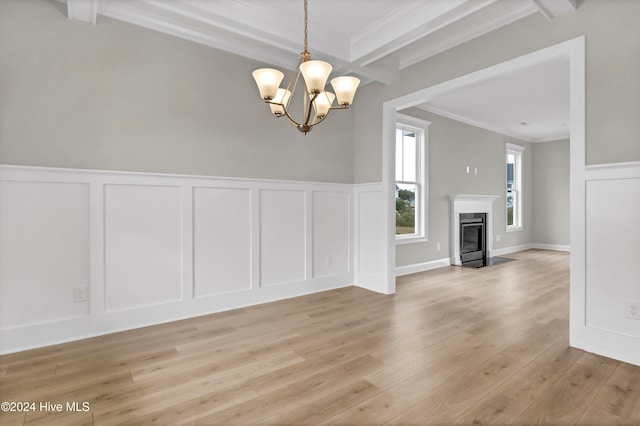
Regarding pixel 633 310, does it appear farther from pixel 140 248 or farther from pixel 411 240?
pixel 140 248

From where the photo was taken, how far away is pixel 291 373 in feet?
6.95

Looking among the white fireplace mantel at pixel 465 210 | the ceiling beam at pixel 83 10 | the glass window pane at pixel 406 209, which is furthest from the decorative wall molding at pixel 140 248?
the white fireplace mantel at pixel 465 210

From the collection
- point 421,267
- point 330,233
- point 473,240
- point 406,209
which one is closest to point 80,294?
point 330,233

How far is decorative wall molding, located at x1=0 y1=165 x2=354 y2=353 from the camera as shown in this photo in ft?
8.06

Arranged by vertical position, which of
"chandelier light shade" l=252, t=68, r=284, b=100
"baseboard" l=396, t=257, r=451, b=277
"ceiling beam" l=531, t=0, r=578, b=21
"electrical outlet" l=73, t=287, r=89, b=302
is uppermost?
"ceiling beam" l=531, t=0, r=578, b=21

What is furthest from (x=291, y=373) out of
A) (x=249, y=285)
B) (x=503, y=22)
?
(x=503, y=22)

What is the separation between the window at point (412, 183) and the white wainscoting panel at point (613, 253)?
2906mm

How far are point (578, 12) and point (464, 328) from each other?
262 cm

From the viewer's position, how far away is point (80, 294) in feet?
8.69

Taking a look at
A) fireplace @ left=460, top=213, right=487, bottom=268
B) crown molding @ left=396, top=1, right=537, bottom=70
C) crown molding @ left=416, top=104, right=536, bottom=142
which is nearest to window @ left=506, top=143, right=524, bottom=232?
crown molding @ left=416, top=104, right=536, bottom=142

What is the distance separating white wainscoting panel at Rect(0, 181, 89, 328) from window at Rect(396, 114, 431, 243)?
4133mm

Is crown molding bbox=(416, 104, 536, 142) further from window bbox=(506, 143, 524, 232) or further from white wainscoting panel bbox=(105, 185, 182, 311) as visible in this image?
white wainscoting panel bbox=(105, 185, 182, 311)

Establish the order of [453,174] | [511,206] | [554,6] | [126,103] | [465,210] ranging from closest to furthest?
[554,6] → [126,103] → [453,174] → [465,210] → [511,206]

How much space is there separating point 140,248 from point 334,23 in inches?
109
